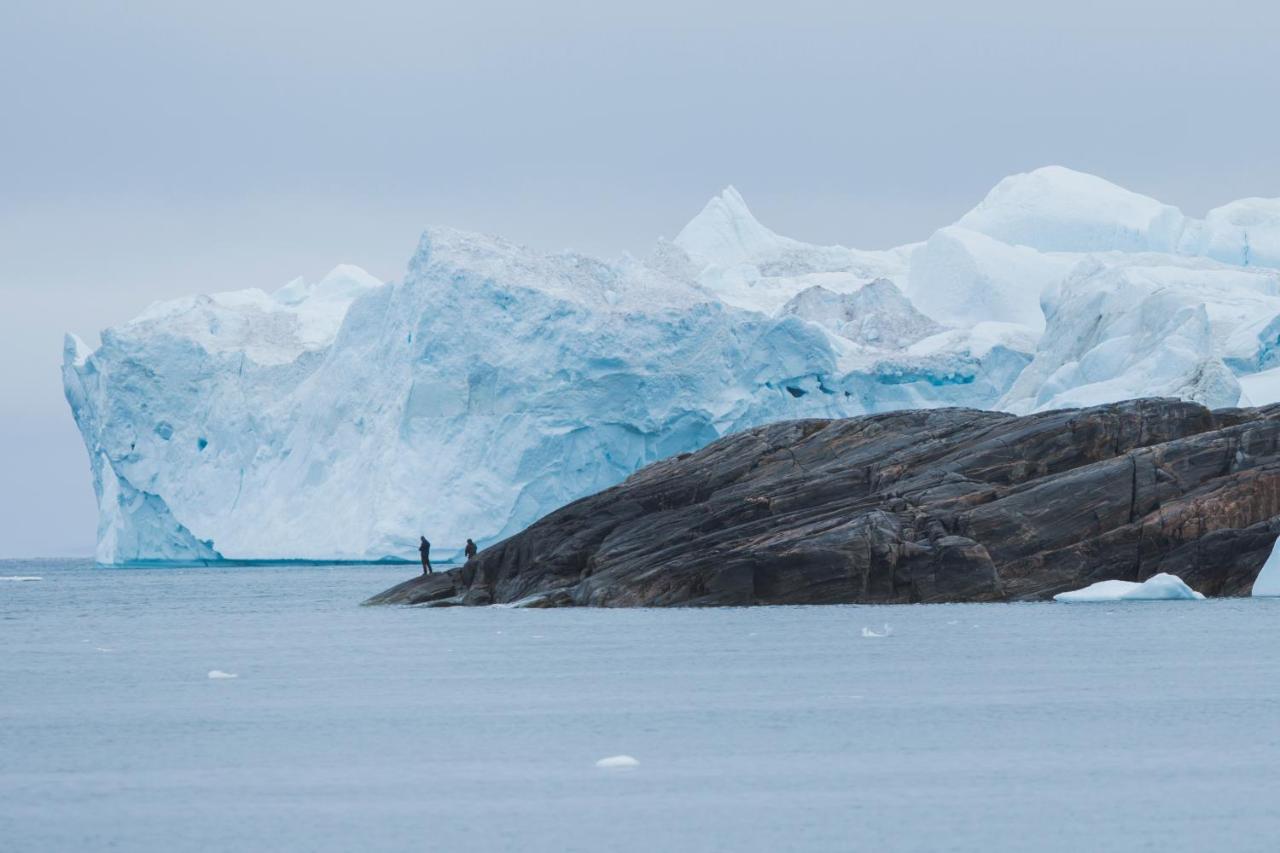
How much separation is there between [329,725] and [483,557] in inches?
747

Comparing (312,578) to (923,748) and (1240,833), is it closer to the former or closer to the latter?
(923,748)

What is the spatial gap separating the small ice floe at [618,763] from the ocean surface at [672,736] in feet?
0.56

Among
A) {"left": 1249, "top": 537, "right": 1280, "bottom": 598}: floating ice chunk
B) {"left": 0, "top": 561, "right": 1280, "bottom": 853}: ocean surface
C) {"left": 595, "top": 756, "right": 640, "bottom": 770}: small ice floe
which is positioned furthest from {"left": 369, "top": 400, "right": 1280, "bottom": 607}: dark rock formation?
{"left": 595, "top": 756, "right": 640, "bottom": 770}: small ice floe

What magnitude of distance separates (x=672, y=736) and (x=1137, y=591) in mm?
16200

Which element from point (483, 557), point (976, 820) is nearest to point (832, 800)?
point (976, 820)

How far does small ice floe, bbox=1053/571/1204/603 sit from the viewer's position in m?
29.4

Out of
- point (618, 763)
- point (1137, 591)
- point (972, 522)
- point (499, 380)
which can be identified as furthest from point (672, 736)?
point (499, 380)

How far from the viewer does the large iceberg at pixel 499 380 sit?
48125mm

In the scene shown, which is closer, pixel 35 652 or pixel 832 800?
pixel 832 800

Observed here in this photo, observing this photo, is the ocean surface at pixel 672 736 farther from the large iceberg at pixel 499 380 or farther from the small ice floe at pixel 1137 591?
the large iceberg at pixel 499 380

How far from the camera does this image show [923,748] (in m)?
14.0

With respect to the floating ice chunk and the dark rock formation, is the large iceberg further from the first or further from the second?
the floating ice chunk

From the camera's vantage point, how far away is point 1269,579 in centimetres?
2995

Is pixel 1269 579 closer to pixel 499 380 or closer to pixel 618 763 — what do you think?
pixel 618 763
